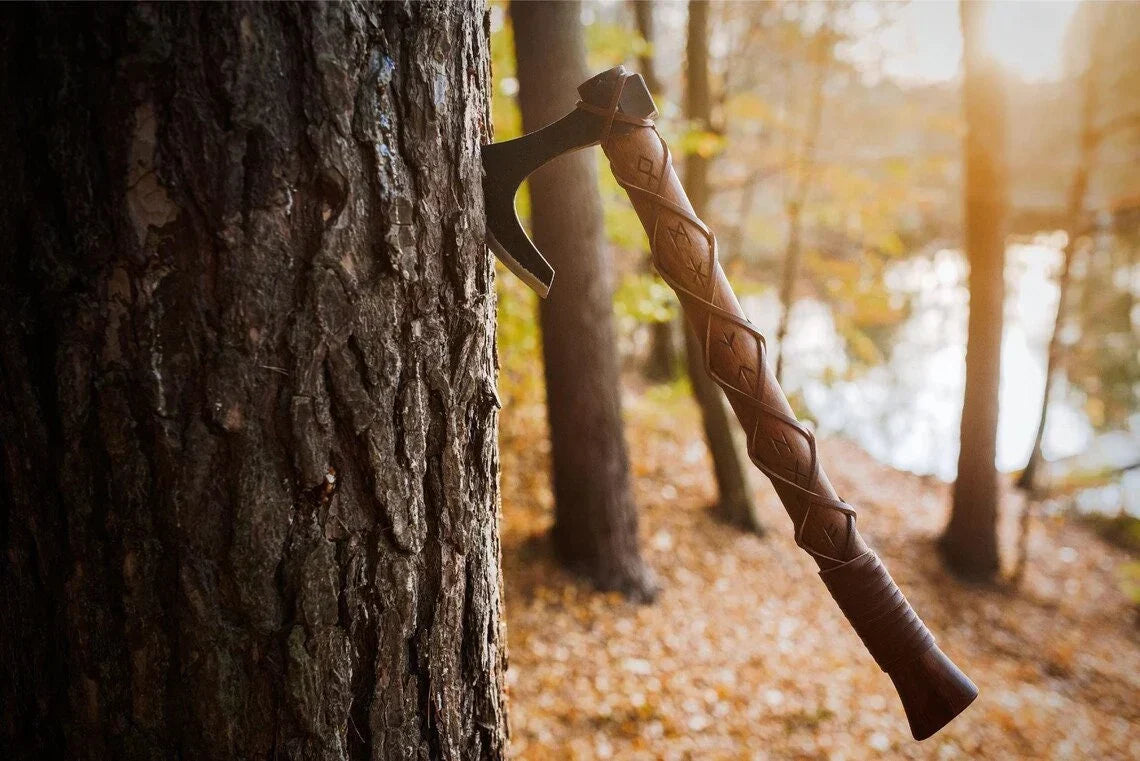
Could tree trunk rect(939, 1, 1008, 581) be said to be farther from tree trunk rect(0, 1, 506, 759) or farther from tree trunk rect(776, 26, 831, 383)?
tree trunk rect(0, 1, 506, 759)

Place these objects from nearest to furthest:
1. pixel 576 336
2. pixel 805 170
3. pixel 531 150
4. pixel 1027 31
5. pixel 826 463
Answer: pixel 531 150 < pixel 576 336 < pixel 805 170 < pixel 1027 31 < pixel 826 463

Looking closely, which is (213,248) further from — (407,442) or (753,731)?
(753,731)

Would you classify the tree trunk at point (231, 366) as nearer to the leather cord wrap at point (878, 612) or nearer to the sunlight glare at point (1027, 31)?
the leather cord wrap at point (878, 612)

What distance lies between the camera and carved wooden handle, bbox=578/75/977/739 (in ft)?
3.67

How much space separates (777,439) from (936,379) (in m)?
14.6

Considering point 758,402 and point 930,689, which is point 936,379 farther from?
point 758,402

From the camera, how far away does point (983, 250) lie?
5.97 metres

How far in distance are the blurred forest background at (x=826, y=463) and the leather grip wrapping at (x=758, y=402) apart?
2.45 meters

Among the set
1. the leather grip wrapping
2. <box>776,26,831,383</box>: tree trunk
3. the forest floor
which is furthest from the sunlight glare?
the leather grip wrapping

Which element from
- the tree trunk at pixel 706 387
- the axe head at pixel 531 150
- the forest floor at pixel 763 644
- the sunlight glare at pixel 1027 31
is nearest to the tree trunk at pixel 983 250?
the sunlight glare at pixel 1027 31

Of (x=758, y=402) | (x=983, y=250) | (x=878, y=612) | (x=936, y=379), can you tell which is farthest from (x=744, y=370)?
(x=936, y=379)

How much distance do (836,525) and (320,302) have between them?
0.97 meters

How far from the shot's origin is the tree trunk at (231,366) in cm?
80

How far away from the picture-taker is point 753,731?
3402 millimetres
